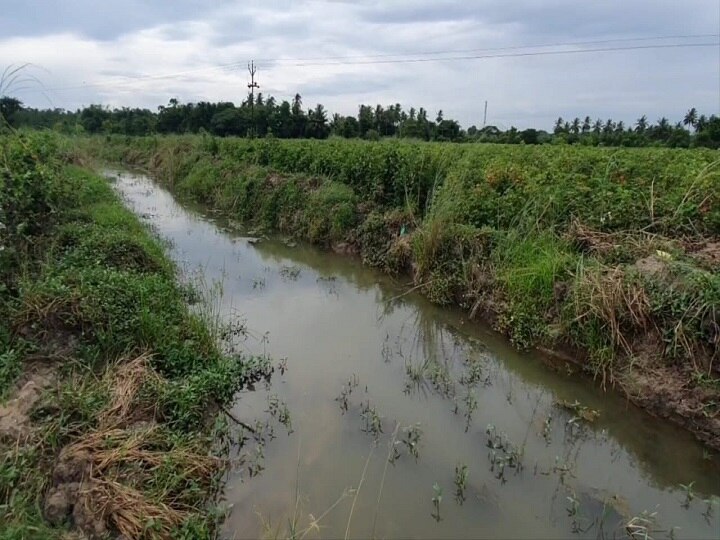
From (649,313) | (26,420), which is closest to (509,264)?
(649,313)

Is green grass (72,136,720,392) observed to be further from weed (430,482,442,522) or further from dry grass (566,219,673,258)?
weed (430,482,442,522)

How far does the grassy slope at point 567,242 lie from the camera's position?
4336mm

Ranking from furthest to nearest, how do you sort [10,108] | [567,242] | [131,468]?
[10,108] < [567,242] < [131,468]

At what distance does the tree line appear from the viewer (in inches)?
757

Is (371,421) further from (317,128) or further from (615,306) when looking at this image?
(317,128)

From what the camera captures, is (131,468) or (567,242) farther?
(567,242)

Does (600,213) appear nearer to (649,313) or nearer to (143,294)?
(649,313)

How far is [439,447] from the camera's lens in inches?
148

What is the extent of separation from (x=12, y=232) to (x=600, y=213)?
7.00 m

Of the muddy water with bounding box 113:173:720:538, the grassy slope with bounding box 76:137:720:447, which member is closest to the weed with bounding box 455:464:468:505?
the muddy water with bounding box 113:173:720:538

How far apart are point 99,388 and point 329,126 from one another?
31007 mm

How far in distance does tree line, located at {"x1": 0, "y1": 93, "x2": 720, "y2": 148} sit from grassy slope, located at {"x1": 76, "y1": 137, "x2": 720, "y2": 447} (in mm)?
5897

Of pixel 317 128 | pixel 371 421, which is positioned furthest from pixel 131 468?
pixel 317 128

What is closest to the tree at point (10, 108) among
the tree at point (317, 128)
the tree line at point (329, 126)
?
the tree line at point (329, 126)
